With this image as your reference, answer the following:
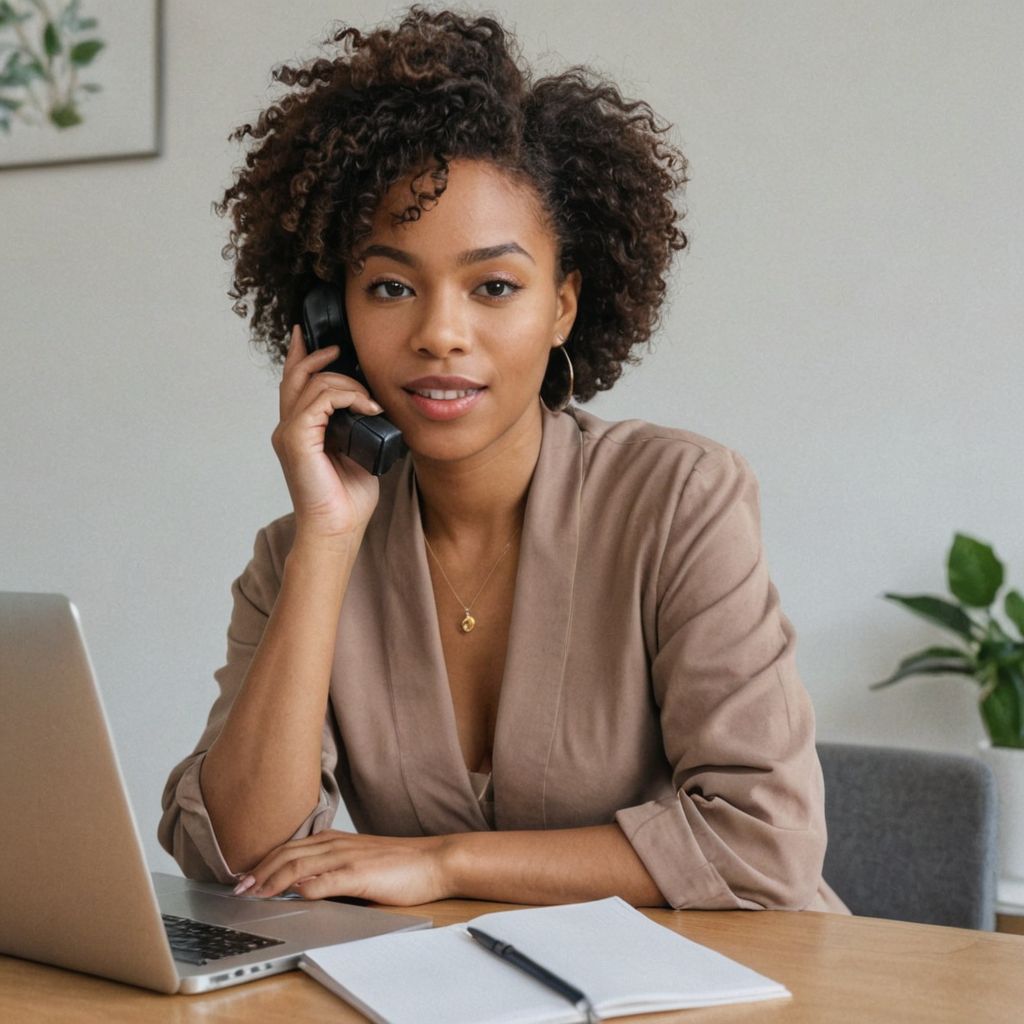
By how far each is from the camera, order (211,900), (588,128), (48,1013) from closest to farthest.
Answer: (48,1013) → (211,900) → (588,128)

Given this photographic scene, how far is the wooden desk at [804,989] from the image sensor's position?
2.65 ft

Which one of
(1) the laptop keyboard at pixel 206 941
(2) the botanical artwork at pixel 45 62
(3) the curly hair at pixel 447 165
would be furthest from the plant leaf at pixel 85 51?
(1) the laptop keyboard at pixel 206 941

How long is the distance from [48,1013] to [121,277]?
7.52ft

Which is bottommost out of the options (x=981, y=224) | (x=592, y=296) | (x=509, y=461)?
(x=509, y=461)

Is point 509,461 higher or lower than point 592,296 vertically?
lower

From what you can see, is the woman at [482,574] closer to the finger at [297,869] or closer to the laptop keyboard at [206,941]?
the finger at [297,869]

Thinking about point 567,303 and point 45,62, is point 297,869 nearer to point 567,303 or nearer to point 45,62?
point 567,303

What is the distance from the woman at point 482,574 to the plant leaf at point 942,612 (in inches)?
30.1

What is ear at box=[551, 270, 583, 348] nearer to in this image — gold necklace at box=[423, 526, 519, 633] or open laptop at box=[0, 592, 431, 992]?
gold necklace at box=[423, 526, 519, 633]

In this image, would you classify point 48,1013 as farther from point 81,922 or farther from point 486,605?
point 486,605

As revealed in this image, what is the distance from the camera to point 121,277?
2.89m

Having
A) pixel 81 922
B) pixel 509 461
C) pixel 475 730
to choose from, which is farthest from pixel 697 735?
pixel 81 922

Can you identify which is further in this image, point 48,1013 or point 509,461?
point 509,461

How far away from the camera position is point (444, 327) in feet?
4.42
